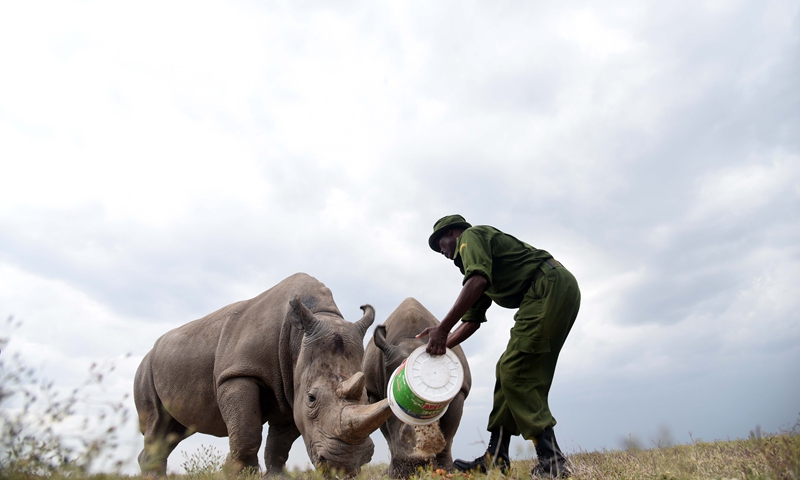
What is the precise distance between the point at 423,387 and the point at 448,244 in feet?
6.25

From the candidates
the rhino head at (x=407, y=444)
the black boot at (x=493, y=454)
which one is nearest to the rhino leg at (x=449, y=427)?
the rhino head at (x=407, y=444)

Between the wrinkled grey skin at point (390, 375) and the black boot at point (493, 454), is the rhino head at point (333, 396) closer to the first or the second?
the wrinkled grey skin at point (390, 375)

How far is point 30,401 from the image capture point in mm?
3090

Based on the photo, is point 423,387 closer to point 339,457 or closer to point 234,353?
point 339,457

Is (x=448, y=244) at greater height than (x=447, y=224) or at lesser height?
lesser

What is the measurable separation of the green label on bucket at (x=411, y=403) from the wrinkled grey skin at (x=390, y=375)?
157 centimetres

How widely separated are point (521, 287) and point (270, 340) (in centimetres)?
353

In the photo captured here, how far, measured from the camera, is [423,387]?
5.11 m

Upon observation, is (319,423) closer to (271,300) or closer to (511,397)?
(511,397)

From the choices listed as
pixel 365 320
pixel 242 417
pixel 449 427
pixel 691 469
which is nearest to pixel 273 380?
pixel 242 417

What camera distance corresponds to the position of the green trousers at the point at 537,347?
Answer: 5.46 m

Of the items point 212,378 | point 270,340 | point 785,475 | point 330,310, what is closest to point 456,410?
point 330,310

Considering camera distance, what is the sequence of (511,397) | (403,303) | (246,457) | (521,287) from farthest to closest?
(403,303) < (246,457) < (521,287) < (511,397)

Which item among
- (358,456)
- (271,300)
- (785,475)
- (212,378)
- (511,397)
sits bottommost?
(785,475)
